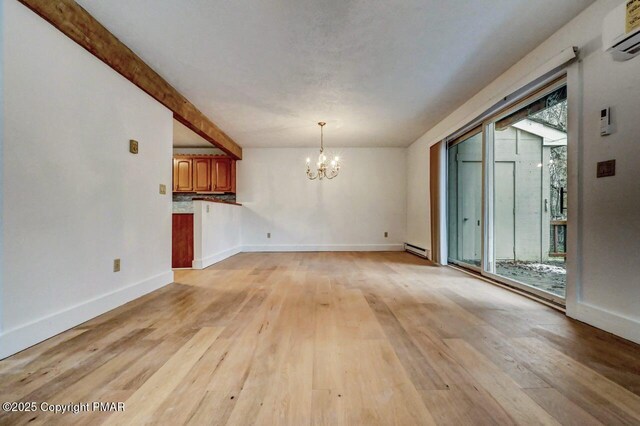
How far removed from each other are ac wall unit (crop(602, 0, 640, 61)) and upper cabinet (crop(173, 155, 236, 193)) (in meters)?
5.99

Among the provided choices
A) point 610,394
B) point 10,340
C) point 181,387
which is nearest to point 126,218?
point 10,340

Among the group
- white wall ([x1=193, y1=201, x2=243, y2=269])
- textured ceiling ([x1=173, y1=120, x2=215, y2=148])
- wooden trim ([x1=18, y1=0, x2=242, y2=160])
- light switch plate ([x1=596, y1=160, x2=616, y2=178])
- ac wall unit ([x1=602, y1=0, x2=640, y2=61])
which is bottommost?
white wall ([x1=193, y1=201, x2=243, y2=269])

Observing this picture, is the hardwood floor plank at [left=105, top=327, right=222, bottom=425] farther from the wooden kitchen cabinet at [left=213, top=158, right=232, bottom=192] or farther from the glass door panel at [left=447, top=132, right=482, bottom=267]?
the wooden kitchen cabinet at [left=213, top=158, right=232, bottom=192]

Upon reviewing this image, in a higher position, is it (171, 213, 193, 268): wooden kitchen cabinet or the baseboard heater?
(171, 213, 193, 268): wooden kitchen cabinet

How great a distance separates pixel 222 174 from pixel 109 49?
401 cm

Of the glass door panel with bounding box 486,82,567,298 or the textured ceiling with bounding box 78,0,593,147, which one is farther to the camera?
the glass door panel with bounding box 486,82,567,298

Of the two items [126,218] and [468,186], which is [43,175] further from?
[468,186]

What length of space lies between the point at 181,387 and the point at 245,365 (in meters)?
0.31

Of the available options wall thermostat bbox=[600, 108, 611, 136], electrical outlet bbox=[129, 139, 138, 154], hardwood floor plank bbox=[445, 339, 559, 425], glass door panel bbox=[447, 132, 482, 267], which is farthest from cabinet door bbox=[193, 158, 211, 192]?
wall thermostat bbox=[600, 108, 611, 136]

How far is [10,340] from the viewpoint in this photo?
162cm

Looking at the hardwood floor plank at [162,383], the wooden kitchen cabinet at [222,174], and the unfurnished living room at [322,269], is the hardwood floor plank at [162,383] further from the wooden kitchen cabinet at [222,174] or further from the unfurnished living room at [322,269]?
the wooden kitchen cabinet at [222,174]

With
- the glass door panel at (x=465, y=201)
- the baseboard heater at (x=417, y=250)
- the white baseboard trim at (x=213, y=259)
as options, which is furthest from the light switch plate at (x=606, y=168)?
the white baseboard trim at (x=213, y=259)

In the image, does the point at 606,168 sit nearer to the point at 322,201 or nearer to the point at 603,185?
the point at 603,185

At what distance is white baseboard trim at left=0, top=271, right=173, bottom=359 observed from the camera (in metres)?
1.63
